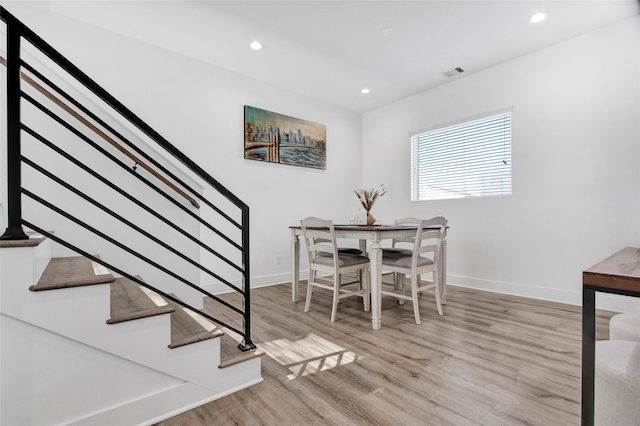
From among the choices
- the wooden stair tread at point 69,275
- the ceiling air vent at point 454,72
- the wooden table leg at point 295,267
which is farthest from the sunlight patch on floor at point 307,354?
the ceiling air vent at point 454,72

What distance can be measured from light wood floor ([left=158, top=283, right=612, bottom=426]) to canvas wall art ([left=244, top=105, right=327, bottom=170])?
7.04 ft

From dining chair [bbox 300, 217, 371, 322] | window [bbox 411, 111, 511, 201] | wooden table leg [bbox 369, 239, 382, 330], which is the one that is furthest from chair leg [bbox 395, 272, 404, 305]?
window [bbox 411, 111, 511, 201]

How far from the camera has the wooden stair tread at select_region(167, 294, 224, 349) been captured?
4.77ft

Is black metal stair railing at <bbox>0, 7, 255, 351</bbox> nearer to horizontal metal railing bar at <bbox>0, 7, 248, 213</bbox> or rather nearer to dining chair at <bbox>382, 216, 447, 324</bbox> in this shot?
horizontal metal railing bar at <bbox>0, 7, 248, 213</bbox>

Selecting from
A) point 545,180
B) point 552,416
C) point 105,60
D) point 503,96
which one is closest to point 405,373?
point 552,416

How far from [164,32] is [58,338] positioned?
3.00 m

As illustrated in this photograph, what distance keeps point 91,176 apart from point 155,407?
1.80 meters

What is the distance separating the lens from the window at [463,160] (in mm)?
3678

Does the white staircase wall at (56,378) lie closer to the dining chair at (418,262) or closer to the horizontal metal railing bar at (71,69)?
the horizontal metal railing bar at (71,69)

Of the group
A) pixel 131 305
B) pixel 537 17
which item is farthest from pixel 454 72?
pixel 131 305

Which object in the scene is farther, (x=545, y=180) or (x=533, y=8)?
(x=545, y=180)

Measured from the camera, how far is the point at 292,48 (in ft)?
10.8

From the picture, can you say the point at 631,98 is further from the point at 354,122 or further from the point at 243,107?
the point at 243,107

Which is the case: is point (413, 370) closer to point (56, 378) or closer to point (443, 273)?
point (443, 273)
